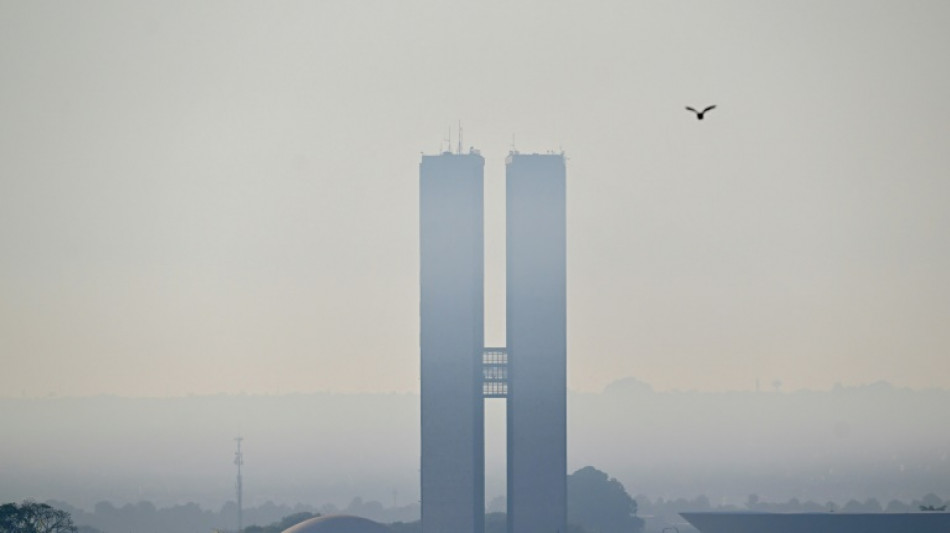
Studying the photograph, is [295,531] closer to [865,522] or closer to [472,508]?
[472,508]

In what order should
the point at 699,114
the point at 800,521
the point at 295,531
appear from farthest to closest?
the point at 295,531
the point at 800,521
the point at 699,114

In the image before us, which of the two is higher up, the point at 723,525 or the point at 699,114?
the point at 699,114

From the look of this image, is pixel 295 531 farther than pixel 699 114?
Yes

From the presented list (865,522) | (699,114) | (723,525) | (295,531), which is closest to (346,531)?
(295,531)

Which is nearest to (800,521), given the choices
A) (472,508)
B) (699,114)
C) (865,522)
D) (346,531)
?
(865,522)

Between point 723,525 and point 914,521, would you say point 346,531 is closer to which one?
point 723,525

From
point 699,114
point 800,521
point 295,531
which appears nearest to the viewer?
point 699,114

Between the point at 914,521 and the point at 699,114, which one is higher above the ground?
the point at 699,114

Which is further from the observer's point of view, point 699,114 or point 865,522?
point 865,522
